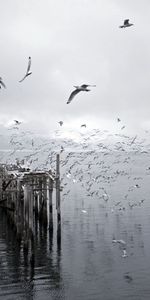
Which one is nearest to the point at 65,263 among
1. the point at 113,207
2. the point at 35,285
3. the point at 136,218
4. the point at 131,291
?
the point at 35,285

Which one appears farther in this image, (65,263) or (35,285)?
(65,263)

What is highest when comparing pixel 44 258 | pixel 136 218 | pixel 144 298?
pixel 136 218

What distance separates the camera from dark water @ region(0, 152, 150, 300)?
19.4 m

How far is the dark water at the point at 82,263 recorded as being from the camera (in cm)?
1939

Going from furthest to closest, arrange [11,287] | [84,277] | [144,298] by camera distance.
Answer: [84,277], [11,287], [144,298]

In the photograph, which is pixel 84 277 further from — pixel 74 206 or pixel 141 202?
pixel 141 202

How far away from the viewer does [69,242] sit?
3070 cm

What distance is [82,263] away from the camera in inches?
973

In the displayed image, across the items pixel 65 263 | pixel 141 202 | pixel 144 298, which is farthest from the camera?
pixel 141 202

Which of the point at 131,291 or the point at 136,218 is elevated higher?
the point at 136,218

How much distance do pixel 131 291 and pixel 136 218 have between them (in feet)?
76.8

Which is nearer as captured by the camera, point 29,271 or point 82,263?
point 29,271

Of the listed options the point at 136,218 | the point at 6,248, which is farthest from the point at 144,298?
the point at 136,218

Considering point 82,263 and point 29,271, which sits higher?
point 82,263
